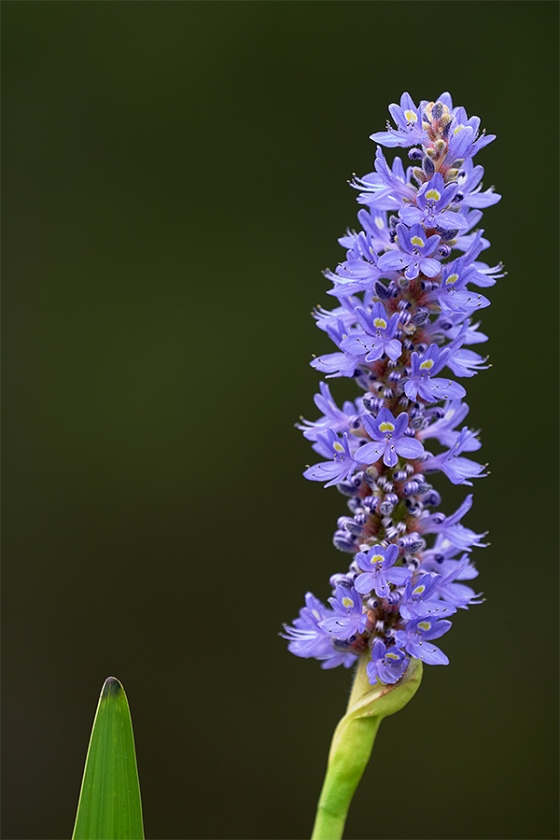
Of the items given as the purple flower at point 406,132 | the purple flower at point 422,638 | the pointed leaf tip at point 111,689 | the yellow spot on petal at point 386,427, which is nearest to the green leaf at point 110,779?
the pointed leaf tip at point 111,689

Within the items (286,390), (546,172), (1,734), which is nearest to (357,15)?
(546,172)

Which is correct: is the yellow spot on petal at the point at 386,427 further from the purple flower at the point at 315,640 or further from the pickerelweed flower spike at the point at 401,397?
the purple flower at the point at 315,640

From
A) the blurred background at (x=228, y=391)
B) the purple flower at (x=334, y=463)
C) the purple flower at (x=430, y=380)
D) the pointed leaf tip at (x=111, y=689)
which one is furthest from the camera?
the blurred background at (x=228, y=391)

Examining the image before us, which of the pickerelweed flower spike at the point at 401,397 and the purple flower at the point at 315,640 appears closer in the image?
the pickerelweed flower spike at the point at 401,397

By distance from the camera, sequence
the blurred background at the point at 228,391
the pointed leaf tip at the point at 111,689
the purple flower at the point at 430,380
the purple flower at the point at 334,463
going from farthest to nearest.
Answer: the blurred background at the point at 228,391
the purple flower at the point at 334,463
the purple flower at the point at 430,380
the pointed leaf tip at the point at 111,689

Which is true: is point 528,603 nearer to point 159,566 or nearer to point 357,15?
point 159,566

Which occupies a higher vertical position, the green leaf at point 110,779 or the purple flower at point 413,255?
the purple flower at point 413,255
